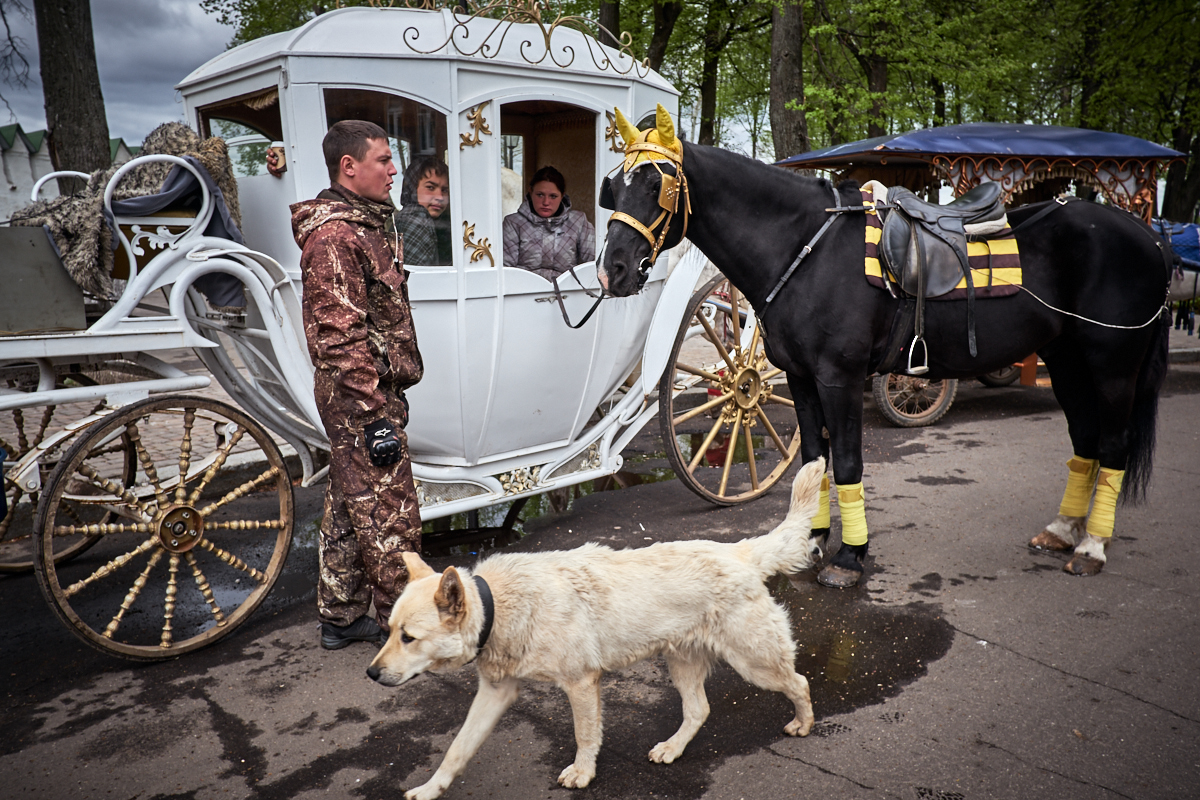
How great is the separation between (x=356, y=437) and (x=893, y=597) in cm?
285

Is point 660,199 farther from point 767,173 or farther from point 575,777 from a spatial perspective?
point 575,777

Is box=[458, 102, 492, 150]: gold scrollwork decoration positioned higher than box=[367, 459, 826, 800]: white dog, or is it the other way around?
box=[458, 102, 492, 150]: gold scrollwork decoration

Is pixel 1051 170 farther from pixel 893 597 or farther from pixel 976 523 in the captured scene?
pixel 893 597

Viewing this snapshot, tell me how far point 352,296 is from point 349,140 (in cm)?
64

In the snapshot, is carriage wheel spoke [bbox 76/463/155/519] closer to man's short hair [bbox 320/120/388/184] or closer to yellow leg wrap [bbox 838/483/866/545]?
man's short hair [bbox 320/120/388/184]

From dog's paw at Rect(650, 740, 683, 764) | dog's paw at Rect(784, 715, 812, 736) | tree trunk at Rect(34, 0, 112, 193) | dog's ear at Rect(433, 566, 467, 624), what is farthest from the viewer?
tree trunk at Rect(34, 0, 112, 193)

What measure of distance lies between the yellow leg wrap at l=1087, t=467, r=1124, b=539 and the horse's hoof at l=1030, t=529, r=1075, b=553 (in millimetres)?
253

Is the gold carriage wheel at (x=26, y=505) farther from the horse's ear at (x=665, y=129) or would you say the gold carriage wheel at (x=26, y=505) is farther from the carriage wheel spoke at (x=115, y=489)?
the horse's ear at (x=665, y=129)

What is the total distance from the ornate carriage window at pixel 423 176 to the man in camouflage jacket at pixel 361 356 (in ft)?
1.87

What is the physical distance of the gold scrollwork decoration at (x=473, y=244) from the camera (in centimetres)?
414

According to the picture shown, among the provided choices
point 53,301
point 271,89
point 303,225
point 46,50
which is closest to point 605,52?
point 271,89

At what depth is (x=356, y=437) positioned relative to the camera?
3379 millimetres

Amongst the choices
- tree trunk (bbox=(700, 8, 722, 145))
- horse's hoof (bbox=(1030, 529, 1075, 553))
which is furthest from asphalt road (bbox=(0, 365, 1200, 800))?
tree trunk (bbox=(700, 8, 722, 145))

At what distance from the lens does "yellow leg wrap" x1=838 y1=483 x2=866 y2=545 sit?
4.30m
